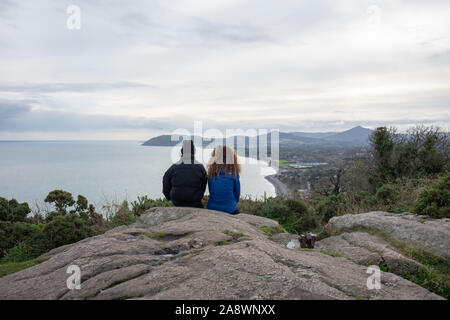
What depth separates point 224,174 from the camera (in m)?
6.08

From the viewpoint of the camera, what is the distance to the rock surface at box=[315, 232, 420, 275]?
3.87 metres

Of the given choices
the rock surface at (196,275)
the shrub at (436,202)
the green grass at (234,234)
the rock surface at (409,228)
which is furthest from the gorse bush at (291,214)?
the rock surface at (196,275)

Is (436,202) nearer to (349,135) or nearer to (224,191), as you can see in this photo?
(224,191)

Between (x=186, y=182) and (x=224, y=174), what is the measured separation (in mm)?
825

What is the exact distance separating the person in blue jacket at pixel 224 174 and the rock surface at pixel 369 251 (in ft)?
6.72

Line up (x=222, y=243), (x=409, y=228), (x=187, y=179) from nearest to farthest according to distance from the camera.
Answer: (x=222, y=243), (x=409, y=228), (x=187, y=179)

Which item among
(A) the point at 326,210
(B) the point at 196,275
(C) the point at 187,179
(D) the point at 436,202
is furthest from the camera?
(A) the point at 326,210

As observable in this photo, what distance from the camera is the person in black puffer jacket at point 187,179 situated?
19.8ft

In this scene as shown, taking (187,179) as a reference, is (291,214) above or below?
below

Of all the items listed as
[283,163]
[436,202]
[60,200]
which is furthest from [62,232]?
[283,163]

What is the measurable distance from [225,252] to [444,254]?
3577 mm

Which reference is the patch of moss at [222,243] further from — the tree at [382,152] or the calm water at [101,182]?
the tree at [382,152]

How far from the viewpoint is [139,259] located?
3.07 metres
